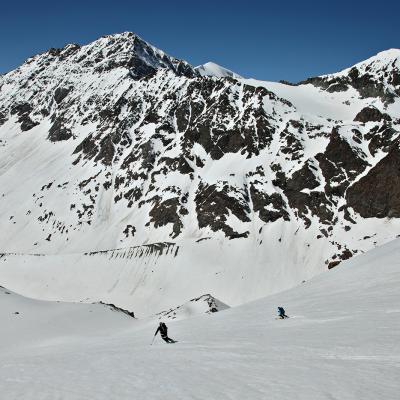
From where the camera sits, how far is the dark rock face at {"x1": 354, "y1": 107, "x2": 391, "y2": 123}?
486 feet

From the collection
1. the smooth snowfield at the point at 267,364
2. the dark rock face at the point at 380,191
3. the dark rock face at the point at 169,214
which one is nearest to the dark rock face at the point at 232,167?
the dark rock face at the point at 380,191

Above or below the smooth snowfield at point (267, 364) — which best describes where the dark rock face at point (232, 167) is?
above

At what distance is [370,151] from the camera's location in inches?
5463

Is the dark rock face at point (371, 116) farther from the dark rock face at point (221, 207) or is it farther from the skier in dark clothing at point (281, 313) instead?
the skier in dark clothing at point (281, 313)

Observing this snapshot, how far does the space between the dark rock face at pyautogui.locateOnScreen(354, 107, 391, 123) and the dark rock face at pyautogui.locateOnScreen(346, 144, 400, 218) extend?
24303 millimetres

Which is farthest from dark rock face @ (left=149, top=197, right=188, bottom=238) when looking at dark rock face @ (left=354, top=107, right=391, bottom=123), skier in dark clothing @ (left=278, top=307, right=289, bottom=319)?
skier in dark clothing @ (left=278, top=307, right=289, bottom=319)

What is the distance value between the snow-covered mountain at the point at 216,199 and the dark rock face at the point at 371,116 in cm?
50

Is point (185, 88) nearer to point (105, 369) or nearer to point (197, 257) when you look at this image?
point (197, 257)

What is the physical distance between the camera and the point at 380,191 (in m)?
126

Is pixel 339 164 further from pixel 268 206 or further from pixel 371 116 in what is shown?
pixel 371 116

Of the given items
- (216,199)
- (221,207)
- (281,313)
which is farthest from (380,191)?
(281,313)

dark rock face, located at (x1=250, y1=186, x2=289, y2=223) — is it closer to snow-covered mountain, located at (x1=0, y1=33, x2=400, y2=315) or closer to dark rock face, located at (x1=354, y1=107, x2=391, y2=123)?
snow-covered mountain, located at (x1=0, y1=33, x2=400, y2=315)

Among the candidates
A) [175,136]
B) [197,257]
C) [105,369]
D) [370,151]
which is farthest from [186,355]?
[175,136]

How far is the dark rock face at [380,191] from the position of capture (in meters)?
124
